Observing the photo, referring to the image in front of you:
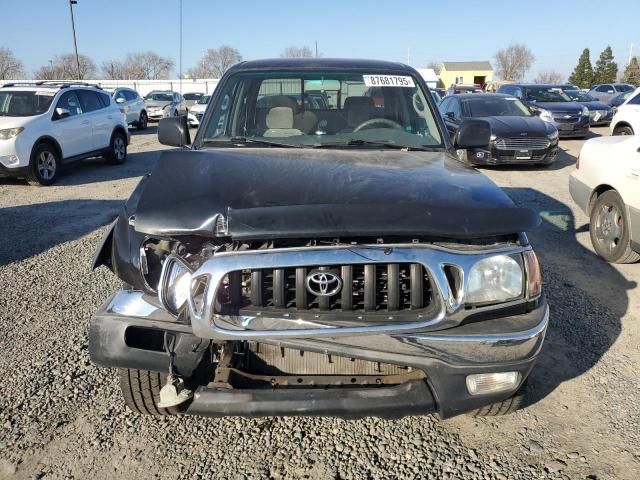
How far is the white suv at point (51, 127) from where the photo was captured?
888 centimetres

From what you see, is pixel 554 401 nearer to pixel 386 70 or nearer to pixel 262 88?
pixel 386 70

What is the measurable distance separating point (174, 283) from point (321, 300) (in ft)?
2.06

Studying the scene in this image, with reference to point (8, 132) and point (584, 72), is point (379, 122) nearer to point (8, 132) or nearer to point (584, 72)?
point (8, 132)

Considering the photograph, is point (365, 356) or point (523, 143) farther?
point (523, 143)

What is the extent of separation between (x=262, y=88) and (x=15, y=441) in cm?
272

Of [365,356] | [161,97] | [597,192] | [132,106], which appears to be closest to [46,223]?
[365,356]

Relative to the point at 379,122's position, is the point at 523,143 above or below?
below

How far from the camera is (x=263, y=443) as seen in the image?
8.46 ft

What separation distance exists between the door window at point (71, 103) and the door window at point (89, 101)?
18 centimetres

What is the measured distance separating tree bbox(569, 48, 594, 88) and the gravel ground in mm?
66795

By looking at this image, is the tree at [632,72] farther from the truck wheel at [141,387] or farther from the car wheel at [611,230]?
the truck wheel at [141,387]

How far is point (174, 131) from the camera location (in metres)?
3.77

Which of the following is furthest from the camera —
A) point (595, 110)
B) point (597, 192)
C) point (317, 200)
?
point (595, 110)

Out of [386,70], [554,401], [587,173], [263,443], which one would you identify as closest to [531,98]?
[587,173]
